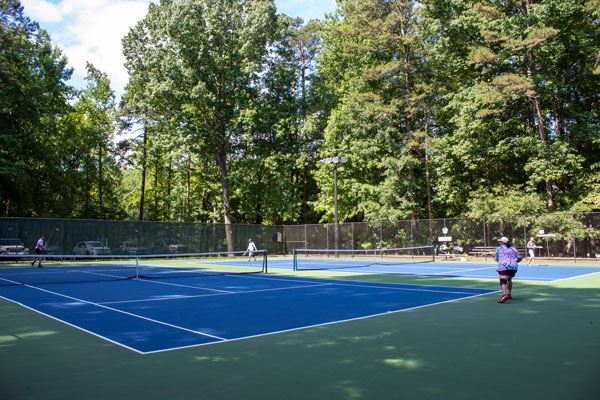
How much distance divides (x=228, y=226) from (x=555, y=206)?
24.5 meters

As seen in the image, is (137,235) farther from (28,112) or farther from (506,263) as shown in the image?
(506,263)

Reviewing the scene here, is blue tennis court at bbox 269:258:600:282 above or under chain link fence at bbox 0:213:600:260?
under

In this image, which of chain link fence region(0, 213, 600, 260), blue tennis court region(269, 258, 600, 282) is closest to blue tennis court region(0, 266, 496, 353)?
blue tennis court region(269, 258, 600, 282)

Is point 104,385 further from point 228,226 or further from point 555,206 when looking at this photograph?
point 228,226

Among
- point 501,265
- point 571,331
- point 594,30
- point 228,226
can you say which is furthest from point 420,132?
point 571,331

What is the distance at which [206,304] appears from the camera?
37.4ft

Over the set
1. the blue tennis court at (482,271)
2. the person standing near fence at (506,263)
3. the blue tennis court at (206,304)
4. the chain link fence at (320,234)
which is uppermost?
the chain link fence at (320,234)

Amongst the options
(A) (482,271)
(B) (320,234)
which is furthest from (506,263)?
(B) (320,234)

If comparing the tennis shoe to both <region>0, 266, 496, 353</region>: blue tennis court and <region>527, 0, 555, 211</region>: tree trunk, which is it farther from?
<region>527, 0, 555, 211</region>: tree trunk

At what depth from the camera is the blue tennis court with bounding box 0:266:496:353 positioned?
318 inches

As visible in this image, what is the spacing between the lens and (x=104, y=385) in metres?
5.13

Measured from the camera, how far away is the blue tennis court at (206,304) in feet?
26.5

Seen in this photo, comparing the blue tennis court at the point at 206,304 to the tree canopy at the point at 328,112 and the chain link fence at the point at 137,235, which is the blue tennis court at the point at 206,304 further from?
the tree canopy at the point at 328,112

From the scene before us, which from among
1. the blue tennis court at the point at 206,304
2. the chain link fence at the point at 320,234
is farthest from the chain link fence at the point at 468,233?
the blue tennis court at the point at 206,304
